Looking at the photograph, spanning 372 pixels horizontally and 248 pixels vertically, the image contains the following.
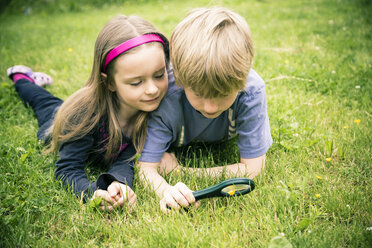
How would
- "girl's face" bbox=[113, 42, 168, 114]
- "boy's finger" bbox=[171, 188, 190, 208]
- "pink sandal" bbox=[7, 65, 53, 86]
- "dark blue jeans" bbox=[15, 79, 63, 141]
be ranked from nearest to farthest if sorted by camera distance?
"boy's finger" bbox=[171, 188, 190, 208]
"girl's face" bbox=[113, 42, 168, 114]
"dark blue jeans" bbox=[15, 79, 63, 141]
"pink sandal" bbox=[7, 65, 53, 86]

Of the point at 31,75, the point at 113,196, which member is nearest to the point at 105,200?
the point at 113,196

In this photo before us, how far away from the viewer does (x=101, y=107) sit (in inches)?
84.3

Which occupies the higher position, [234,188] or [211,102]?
[211,102]

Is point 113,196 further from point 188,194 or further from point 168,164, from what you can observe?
point 168,164

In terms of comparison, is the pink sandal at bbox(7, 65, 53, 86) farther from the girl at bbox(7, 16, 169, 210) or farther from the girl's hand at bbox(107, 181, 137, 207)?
the girl's hand at bbox(107, 181, 137, 207)

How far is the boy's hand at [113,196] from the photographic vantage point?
1.72m

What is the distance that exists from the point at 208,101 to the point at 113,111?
806mm

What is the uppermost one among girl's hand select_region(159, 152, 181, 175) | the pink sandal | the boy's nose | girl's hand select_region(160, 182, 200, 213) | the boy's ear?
the boy's ear

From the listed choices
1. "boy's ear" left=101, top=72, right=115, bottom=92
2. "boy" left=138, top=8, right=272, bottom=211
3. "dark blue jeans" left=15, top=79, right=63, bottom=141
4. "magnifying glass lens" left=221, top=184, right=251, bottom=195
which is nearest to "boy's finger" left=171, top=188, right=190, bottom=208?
"boy" left=138, top=8, right=272, bottom=211

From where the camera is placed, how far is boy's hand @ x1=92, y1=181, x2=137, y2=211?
1.72m

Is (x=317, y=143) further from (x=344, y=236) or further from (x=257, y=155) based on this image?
(x=344, y=236)

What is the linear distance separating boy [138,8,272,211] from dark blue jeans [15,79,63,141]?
1131 millimetres

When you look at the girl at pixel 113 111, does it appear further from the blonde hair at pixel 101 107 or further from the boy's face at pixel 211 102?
the boy's face at pixel 211 102

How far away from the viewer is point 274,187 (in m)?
1.80
